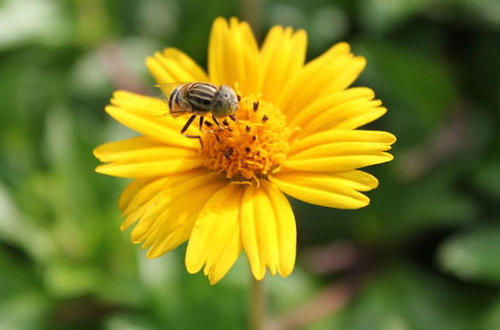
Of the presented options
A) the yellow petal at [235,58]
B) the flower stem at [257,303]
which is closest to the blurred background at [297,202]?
the flower stem at [257,303]

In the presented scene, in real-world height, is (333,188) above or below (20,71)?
above

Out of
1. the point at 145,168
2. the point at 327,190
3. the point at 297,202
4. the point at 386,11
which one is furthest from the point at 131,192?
the point at 386,11

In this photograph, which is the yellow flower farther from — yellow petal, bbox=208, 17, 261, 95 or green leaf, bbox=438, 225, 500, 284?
green leaf, bbox=438, 225, 500, 284

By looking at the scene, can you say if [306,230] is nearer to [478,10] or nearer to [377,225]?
[377,225]

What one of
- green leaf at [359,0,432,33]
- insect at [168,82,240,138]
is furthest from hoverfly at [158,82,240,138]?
green leaf at [359,0,432,33]

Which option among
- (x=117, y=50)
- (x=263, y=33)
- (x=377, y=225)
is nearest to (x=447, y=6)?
(x=263, y=33)

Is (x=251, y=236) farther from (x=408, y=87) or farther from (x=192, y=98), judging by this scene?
(x=408, y=87)
